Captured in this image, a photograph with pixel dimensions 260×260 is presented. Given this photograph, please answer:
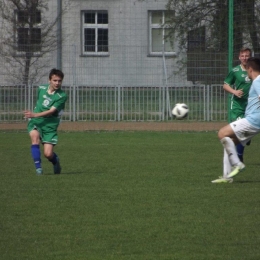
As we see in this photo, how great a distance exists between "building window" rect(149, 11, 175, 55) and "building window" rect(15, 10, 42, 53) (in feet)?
9.70

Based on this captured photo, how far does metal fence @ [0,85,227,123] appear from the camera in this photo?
68.5ft

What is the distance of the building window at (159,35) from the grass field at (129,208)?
6940mm

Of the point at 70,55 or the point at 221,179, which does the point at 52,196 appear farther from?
the point at 70,55

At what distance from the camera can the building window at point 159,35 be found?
21.1m

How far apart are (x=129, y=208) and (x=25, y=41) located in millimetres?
13114

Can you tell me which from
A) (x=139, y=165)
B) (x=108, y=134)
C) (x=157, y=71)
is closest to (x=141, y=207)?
(x=139, y=165)

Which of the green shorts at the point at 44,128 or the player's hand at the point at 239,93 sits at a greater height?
the player's hand at the point at 239,93

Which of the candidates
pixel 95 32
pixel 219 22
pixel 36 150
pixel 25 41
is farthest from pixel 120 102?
pixel 36 150

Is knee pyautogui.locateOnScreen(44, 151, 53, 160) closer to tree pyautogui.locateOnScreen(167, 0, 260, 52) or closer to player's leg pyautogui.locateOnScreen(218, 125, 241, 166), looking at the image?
player's leg pyautogui.locateOnScreen(218, 125, 241, 166)

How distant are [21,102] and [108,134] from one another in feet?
10.6

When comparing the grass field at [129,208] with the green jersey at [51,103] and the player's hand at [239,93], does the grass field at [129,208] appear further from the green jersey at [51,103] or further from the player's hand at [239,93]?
the player's hand at [239,93]

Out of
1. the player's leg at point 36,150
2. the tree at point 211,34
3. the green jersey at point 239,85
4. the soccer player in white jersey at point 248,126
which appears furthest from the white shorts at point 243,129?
the tree at point 211,34

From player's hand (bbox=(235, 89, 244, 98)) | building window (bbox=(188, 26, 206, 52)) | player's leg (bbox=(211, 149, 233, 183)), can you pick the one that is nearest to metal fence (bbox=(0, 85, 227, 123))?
building window (bbox=(188, 26, 206, 52))

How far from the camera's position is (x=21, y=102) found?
2094cm
